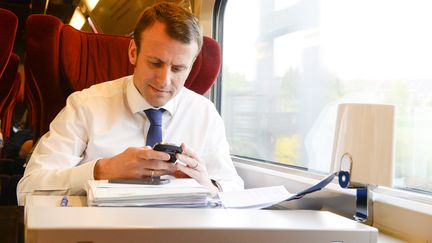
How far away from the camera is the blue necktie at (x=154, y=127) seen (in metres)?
1.47

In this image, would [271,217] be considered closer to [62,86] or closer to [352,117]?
[352,117]

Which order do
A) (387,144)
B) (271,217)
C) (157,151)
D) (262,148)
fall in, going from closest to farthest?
(271,217), (387,144), (157,151), (262,148)

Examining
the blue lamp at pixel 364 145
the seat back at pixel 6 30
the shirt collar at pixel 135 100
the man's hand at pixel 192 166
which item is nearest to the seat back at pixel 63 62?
the seat back at pixel 6 30

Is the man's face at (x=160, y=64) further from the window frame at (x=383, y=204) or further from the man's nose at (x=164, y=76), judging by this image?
the window frame at (x=383, y=204)

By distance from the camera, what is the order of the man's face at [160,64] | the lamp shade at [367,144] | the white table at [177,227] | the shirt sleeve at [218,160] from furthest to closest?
the shirt sleeve at [218,160] < the man's face at [160,64] < the lamp shade at [367,144] < the white table at [177,227]

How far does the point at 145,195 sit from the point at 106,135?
2.09ft

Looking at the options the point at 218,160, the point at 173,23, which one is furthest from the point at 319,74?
the point at 173,23

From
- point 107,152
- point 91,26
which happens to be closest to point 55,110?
point 107,152

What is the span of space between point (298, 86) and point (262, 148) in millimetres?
409

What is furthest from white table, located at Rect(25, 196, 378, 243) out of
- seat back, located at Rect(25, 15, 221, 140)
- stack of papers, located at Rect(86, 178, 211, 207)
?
seat back, located at Rect(25, 15, 221, 140)

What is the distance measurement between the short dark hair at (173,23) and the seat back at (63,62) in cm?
30

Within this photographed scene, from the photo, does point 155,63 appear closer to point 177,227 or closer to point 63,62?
point 63,62

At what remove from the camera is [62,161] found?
1.39 m

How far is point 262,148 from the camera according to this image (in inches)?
83.8
